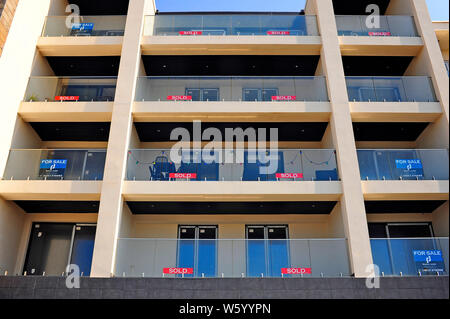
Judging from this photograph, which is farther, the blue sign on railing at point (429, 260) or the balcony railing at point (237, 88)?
the balcony railing at point (237, 88)

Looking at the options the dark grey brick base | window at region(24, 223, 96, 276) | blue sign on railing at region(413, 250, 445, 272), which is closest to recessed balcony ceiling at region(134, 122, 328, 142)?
window at region(24, 223, 96, 276)

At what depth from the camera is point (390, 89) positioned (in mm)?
14031

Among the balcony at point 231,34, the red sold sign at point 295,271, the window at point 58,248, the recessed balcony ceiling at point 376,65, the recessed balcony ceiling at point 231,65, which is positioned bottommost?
the red sold sign at point 295,271

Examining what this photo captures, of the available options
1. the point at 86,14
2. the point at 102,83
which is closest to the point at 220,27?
the point at 102,83

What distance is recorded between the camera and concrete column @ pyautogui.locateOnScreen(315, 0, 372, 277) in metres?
11.1

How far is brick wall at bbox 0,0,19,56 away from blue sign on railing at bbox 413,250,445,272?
1326 cm

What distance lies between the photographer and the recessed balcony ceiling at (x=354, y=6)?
55.8 feet

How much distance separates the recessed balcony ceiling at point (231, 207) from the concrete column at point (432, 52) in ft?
16.6

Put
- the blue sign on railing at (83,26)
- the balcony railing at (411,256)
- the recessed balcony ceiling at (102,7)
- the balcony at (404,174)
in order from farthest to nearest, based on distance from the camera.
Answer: the recessed balcony ceiling at (102,7) < the blue sign on railing at (83,26) < the balcony at (404,174) < the balcony railing at (411,256)

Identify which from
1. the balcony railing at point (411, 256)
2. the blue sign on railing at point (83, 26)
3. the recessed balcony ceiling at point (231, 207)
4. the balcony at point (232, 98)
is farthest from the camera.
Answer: the blue sign on railing at point (83, 26)

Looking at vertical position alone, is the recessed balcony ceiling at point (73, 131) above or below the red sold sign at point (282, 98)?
below

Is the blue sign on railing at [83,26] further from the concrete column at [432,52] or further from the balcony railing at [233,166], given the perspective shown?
the concrete column at [432,52]

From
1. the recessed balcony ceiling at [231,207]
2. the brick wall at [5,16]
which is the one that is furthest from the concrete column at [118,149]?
the brick wall at [5,16]

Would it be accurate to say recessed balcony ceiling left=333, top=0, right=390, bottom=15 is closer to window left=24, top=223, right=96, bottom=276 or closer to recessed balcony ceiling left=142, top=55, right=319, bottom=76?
recessed balcony ceiling left=142, top=55, right=319, bottom=76
